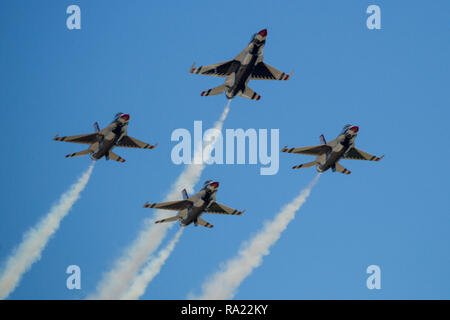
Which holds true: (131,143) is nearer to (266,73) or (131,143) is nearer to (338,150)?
(266,73)

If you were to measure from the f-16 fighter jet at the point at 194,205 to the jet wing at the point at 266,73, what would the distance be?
43.0 ft

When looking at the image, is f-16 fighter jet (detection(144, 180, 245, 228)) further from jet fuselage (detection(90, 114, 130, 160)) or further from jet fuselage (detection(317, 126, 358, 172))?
jet fuselage (detection(317, 126, 358, 172))

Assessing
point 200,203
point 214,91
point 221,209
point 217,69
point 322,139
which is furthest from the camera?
point 221,209

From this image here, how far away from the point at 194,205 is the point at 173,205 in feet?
8.64

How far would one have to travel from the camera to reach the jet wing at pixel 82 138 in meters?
102

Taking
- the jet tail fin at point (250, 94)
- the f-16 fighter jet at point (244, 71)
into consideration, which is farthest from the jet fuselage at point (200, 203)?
the jet tail fin at point (250, 94)

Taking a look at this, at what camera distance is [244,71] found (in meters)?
96.5

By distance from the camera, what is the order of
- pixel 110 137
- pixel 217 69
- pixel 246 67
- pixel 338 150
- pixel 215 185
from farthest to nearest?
pixel 217 69
pixel 110 137
pixel 338 150
pixel 215 185
pixel 246 67

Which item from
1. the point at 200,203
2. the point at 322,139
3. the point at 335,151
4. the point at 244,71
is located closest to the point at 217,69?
the point at 244,71

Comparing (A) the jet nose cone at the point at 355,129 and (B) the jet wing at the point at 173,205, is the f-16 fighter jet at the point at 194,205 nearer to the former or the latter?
(B) the jet wing at the point at 173,205
